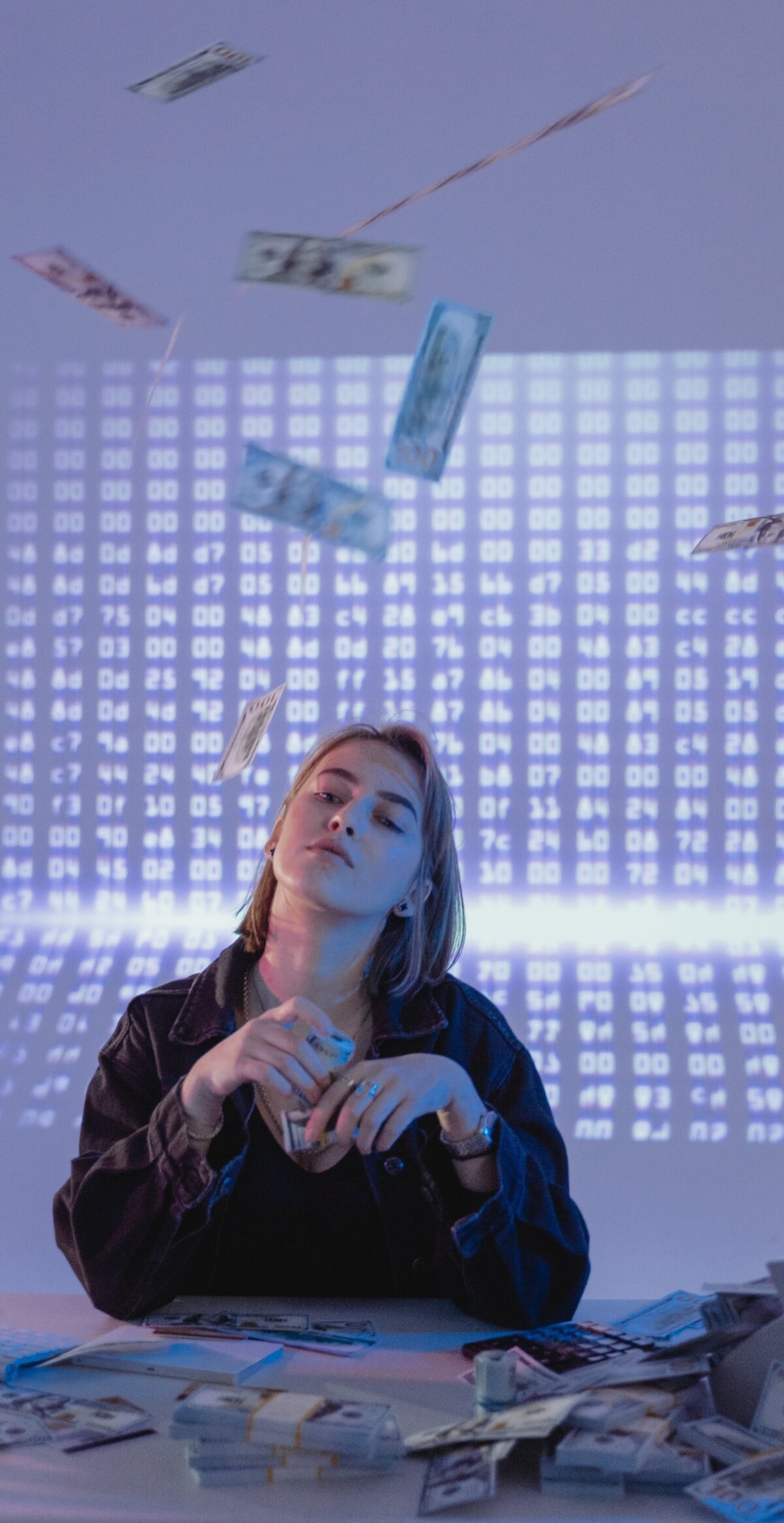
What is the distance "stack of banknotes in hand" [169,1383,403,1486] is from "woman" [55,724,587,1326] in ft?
1.02

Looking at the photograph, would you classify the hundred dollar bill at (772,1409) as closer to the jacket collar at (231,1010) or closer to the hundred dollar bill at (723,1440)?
the hundred dollar bill at (723,1440)

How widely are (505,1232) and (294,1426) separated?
464mm

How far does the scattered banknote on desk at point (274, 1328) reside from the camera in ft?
4.25

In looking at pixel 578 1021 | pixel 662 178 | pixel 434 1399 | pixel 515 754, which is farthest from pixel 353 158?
pixel 434 1399

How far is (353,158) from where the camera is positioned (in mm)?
5129

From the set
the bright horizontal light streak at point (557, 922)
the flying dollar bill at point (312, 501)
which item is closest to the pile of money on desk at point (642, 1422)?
the flying dollar bill at point (312, 501)

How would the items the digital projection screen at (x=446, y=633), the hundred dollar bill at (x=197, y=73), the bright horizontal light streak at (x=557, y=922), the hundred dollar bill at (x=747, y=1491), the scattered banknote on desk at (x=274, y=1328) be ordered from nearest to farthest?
the hundred dollar bill at (x=747, y=1491) < the scattered banknote on desk at (x=274, y=1328) < the hundred dollar bill at (x=197, y=73) < the bright horizontal light streak at (x=557, y=922) < the digital projection screen at (x=446, y=633)

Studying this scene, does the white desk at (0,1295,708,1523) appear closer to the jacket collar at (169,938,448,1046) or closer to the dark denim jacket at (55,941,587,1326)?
the dark denim jacket at (55,941,587,1326)

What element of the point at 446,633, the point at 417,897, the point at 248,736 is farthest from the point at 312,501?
the point at 446,633

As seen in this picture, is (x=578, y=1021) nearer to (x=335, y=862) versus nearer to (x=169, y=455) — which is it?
(x=169, y=455)

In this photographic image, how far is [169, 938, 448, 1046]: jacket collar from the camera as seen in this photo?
1.57 metres

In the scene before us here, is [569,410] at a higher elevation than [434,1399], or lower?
higher

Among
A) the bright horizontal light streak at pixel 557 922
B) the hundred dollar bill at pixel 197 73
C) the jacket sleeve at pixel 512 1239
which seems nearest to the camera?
the jacket sleeve at pixel 512 1239

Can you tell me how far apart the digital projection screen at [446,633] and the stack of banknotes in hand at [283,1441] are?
13.7ft
